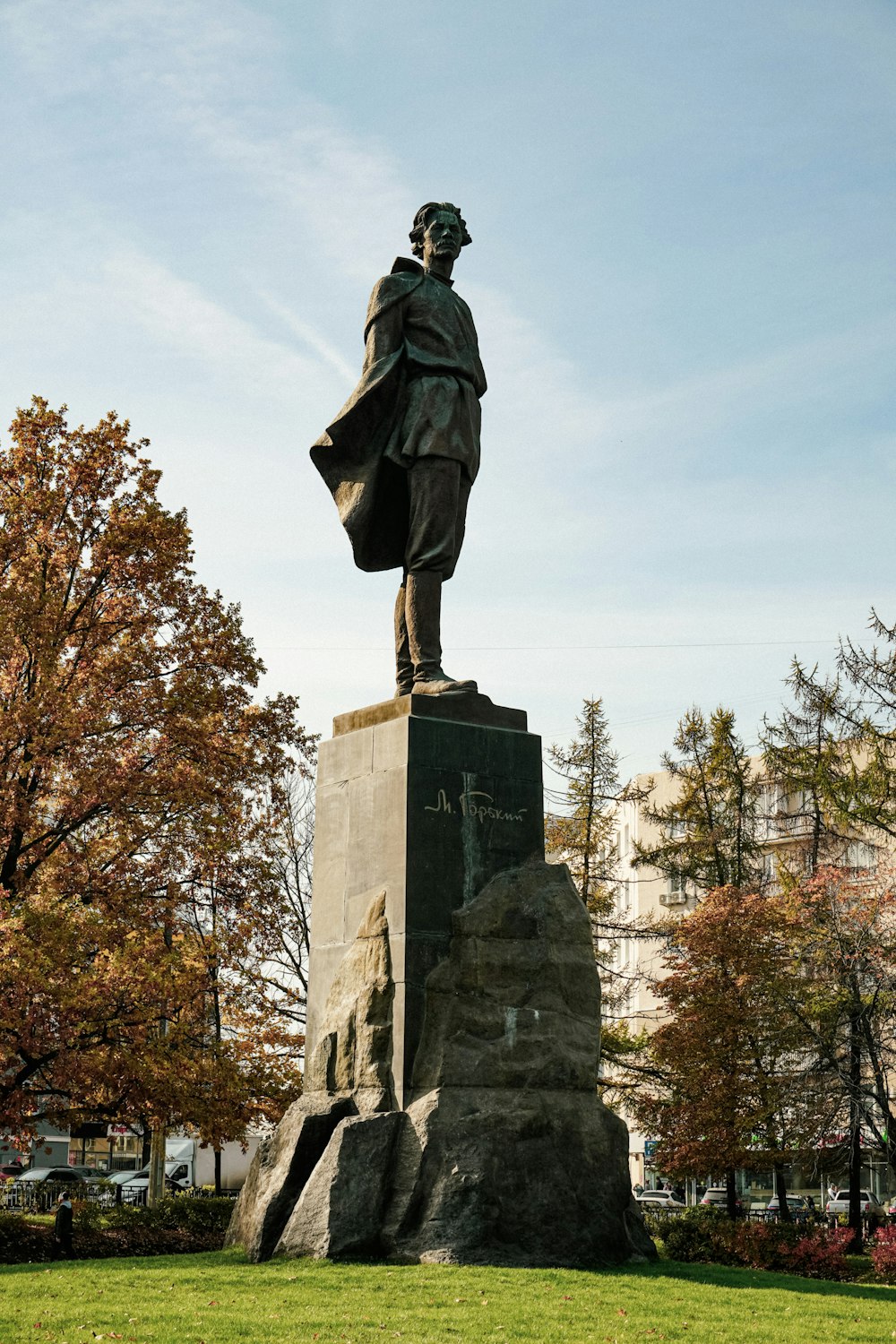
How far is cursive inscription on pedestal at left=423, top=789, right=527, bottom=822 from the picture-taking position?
9914 mm

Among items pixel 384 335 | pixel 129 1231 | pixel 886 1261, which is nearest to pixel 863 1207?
pixel 886 1261

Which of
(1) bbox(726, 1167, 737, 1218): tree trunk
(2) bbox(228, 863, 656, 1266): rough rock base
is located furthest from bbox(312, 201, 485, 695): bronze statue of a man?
(1) bbox(726, 1167, 737, 1218): tree trunk

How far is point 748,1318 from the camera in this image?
25.2 ft

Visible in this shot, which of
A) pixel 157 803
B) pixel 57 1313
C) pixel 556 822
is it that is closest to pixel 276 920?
pixel 157 803

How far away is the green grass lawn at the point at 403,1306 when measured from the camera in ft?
21.9

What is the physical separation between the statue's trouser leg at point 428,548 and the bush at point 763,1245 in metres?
11.0

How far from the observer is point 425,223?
11477 mm

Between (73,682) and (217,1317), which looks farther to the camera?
(73,682)

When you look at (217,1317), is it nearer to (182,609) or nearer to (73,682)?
(73,682)

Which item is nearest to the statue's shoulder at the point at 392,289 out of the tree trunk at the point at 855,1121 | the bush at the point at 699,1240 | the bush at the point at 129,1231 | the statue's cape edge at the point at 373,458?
the statue's cape edge at the point at 373,458

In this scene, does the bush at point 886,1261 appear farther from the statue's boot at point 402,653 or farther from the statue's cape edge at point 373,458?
the statue's cape edge at point 373,458

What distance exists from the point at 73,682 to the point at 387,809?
1059 cm

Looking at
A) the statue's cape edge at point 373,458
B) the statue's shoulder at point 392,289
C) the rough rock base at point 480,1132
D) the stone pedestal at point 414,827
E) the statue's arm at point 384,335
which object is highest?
the statue's shoulder at point 392,289

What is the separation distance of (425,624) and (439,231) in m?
3.30
